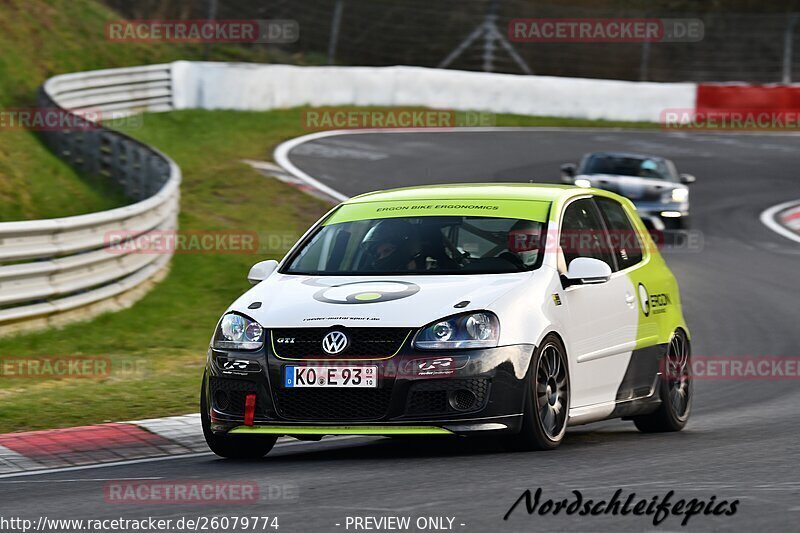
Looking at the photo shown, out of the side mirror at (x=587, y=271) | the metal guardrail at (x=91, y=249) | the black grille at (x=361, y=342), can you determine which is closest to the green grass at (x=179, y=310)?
the metal guardrail at (x=91, y=249)

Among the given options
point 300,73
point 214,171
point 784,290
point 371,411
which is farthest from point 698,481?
point 300,73

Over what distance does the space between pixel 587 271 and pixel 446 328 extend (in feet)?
3.62

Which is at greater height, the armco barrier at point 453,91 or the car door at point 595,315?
the car door at point 595,315

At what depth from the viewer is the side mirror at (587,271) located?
8117mm

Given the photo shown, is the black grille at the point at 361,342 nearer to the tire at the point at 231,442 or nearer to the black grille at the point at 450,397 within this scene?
the black grille at the point at 450,397

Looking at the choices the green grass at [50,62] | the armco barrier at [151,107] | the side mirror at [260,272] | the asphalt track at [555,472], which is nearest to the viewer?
the asphalt track at [555,472]

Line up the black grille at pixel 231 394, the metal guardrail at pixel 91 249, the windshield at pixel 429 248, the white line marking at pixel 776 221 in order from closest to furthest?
the black grille at pixel 231 394 → the windshield at pixel 429 248 → the metal guardrail at pixel 91 249 → the white line marking at pixel 776 221

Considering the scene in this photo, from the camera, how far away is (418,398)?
24.2 ft

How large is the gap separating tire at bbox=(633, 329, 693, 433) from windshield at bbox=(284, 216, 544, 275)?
165cm

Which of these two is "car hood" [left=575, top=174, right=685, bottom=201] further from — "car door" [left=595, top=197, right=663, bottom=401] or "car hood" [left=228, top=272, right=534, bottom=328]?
"car hood" [left=228, top=272, right=534, bottom=328]

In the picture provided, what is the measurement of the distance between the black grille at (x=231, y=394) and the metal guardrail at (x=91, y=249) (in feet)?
16.9

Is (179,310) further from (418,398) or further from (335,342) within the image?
(418,398)

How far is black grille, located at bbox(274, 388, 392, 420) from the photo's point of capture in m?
7.41

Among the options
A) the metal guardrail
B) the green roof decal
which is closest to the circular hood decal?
the green roof decal
